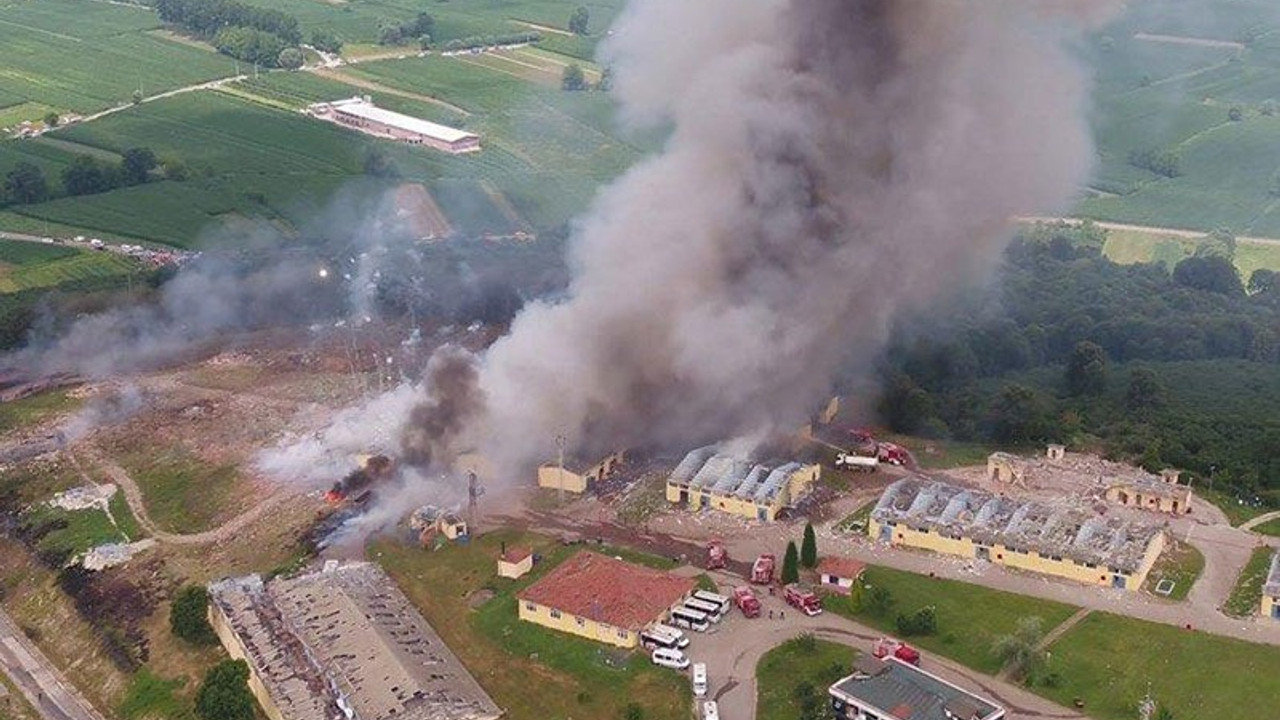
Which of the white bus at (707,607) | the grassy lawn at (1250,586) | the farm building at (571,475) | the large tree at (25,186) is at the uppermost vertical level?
the grassy lawn at (1250,586)

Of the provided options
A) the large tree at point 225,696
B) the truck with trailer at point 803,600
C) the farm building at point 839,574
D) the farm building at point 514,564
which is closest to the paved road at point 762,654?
the truck with trailer at point 803,600

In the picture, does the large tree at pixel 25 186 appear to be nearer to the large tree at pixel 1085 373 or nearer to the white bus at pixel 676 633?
the large tree at pixel 1085 373

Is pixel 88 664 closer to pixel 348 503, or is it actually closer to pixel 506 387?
pixel 348 503

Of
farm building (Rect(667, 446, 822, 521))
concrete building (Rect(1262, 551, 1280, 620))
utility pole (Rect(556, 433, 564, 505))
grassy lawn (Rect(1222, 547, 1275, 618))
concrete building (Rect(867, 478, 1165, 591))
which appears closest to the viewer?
concrete building (Rect(1262, 551, 1280, 620))

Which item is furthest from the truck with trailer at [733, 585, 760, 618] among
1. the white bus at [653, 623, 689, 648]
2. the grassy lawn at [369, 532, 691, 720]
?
the grassy lawn at [369, 532, 691, 720]

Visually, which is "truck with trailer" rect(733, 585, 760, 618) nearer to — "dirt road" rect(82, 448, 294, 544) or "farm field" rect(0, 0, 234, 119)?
"dirt road" rect(82, 448, 294, 544)

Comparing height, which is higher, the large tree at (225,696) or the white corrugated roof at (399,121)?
→ the white corrugated roof at (399,121)

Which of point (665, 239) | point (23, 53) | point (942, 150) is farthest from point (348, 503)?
point (23, 53)
